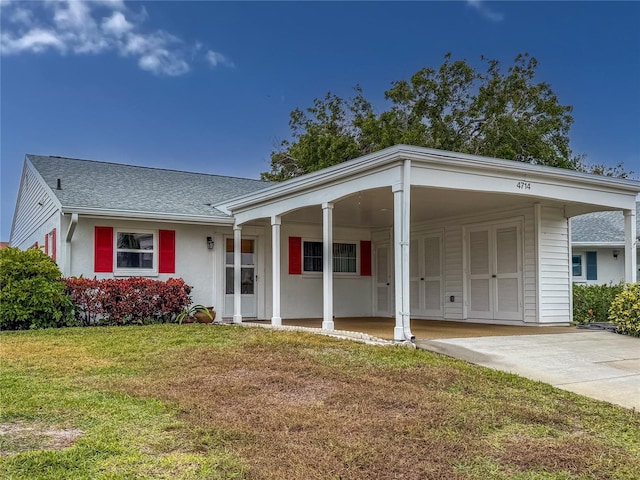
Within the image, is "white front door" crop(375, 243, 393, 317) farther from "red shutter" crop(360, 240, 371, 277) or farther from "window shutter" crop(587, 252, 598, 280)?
"window shutter" crop(587, 252, 598, 280)

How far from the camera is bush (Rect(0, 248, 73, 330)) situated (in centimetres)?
970

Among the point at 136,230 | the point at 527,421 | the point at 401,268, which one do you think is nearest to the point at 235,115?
the point at 136,230

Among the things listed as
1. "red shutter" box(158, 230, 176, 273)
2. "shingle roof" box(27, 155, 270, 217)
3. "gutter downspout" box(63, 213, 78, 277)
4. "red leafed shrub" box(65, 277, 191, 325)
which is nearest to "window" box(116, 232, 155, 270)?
"red shutter" box(158, 230, 176, 273)

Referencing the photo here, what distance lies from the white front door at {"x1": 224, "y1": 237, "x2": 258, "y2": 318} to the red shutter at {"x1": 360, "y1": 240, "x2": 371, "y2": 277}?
297 centimetres

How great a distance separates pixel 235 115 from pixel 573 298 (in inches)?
588

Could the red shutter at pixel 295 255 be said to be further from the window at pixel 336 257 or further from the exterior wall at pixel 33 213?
the exterior wall at pixel 33 213

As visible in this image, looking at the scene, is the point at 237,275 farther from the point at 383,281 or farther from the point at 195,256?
the point at 383,281

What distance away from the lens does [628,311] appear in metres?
8.82

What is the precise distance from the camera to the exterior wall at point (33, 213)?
1222 centimetres

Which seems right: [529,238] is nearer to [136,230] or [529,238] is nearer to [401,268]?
[401,268]

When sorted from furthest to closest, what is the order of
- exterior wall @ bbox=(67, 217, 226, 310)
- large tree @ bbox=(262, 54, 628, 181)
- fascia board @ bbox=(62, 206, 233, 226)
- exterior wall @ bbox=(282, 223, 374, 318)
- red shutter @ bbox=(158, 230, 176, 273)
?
large tree @ bbox=(262, 54, 628, 181) → exterior wall @ bbox=(282, 223, 374, 318) → red shutter @ bbox=(158, 230, 176, 273) → exterior wall @ bbox=(67, 217, 226, 310) → fascia board @ bbox=(62, 206, 233, 226)

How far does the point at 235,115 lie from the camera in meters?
21.9

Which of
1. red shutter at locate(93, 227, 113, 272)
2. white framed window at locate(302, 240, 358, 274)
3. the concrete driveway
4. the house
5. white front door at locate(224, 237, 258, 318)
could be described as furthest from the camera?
white framed window at locate(302, 240, 358, 274)

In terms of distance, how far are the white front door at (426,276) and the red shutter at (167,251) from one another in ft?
18.7
